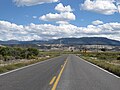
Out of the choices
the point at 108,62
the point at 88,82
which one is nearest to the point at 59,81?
the point at 88,82

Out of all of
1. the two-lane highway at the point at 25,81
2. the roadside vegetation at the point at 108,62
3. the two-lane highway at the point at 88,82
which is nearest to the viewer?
the two-lane highway at the point at 25,81

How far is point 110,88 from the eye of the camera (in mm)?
12398

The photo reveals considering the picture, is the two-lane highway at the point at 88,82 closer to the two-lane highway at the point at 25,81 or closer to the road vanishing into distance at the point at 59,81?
the road vanishing into distance at the point at 59,81

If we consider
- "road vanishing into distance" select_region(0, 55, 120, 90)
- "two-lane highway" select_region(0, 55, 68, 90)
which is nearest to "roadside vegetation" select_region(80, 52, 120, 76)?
"road vanishing into distance" select_region(0, 55, 120, 90)

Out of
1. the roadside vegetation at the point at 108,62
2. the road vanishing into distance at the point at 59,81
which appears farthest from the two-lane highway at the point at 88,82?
the roadside vegetation at the point at 108,62

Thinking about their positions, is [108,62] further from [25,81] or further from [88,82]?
[25,81]

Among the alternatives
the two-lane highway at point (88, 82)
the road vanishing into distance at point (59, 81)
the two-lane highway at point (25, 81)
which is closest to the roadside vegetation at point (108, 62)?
the two-lane highway at point (88, 82)

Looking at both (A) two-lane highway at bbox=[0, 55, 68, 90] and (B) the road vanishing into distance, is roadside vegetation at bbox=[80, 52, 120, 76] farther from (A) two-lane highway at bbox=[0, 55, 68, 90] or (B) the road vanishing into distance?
(A) two-lane highway at bbox=[0, 55, 68, 90]

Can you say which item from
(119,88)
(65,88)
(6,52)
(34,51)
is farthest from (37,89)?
(34,51)

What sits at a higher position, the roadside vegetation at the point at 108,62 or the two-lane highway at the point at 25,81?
the two-lane highway at the point at 25,81

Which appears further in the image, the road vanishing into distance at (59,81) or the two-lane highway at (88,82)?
the two-lane highway at (88,82)

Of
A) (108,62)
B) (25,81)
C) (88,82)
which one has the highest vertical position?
(25,81)

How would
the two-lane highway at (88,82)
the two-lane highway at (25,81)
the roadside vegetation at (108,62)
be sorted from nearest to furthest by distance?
1. the two-lane highway at (25,81)
2. the two-lane highway at (88,82)
3. the roadside vegetation at (108,62)

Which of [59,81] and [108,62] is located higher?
[59,81]
